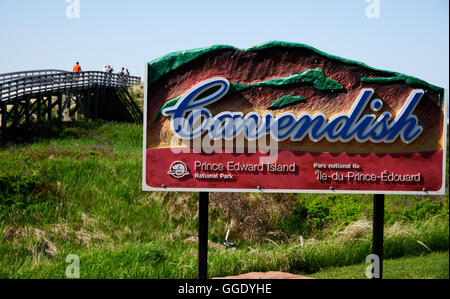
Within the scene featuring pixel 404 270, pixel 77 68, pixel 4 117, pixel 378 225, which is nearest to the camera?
pixel 378 225

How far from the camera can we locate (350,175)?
24.3ft

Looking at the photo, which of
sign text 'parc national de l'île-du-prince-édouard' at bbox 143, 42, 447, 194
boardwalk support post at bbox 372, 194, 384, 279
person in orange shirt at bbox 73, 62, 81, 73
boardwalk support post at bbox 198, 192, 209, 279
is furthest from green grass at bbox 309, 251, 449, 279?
person in orange shirt at bbox 73, 62, 81, 73

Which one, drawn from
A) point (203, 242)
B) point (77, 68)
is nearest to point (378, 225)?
point (203, 242)

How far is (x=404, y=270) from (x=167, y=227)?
5.65m

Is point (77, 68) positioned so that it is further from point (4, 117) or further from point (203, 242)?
point (203, 242)


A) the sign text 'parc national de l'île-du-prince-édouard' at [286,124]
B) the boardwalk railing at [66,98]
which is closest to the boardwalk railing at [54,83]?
the boardwalk railing at [66,98]

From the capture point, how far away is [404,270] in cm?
942

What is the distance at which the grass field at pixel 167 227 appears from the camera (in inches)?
358

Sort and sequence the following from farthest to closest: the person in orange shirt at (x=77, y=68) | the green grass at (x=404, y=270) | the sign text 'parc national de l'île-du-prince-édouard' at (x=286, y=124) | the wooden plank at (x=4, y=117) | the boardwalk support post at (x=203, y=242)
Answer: the person in orange shirt at (x=77, y=68), the wooden plank at (x=4, y=117), the green grass at (x=404, y=270), the boardwalk support post at (x=203, y=242), the sign text 'parc national de l'île-du-prince-édouard' at (x=286, y=124)

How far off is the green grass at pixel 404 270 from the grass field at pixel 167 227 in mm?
42

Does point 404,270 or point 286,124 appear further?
point 404,270

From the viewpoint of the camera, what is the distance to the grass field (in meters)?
9.09

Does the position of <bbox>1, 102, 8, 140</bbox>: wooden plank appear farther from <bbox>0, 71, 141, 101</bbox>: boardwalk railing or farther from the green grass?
the green grass

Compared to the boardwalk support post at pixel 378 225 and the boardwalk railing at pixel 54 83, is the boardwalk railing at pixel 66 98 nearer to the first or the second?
the boardwalk railing at pixel 54 83
